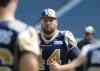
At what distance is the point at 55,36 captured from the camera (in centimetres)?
609

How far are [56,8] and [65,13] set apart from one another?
1.01ft

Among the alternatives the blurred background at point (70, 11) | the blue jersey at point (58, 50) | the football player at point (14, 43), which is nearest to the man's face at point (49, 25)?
the blue jersey at point (58, 50)

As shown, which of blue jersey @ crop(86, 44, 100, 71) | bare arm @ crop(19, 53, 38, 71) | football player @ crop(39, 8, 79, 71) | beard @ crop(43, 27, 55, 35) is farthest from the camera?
beard @ crop(43, 27, 55, 35)

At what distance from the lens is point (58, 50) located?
6.01 metres

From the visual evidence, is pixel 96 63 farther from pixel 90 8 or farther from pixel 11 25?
pixel 90 8

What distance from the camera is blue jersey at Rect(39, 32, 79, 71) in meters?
5.97

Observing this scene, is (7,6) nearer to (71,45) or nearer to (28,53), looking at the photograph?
(28,53)

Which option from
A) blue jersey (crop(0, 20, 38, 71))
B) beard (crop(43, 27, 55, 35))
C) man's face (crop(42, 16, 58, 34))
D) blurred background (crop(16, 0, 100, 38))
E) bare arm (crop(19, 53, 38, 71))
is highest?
blurred background (crop(16, 0, 100, 38))

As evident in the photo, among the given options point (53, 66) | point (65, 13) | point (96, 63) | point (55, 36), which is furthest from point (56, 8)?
point (96, 63)

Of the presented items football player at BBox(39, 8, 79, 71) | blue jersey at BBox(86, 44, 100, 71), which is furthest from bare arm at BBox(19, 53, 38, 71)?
football player at BBox(39, 8, 79, 71)

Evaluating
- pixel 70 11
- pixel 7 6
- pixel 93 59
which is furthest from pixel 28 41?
pixel 70 11

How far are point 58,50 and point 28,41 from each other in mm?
3611

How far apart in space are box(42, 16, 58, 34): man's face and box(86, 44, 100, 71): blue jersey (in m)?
3.24

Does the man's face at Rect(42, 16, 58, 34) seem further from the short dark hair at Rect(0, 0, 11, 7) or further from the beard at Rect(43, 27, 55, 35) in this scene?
the short dark hair at Rect(0, 0, 11, 7)
